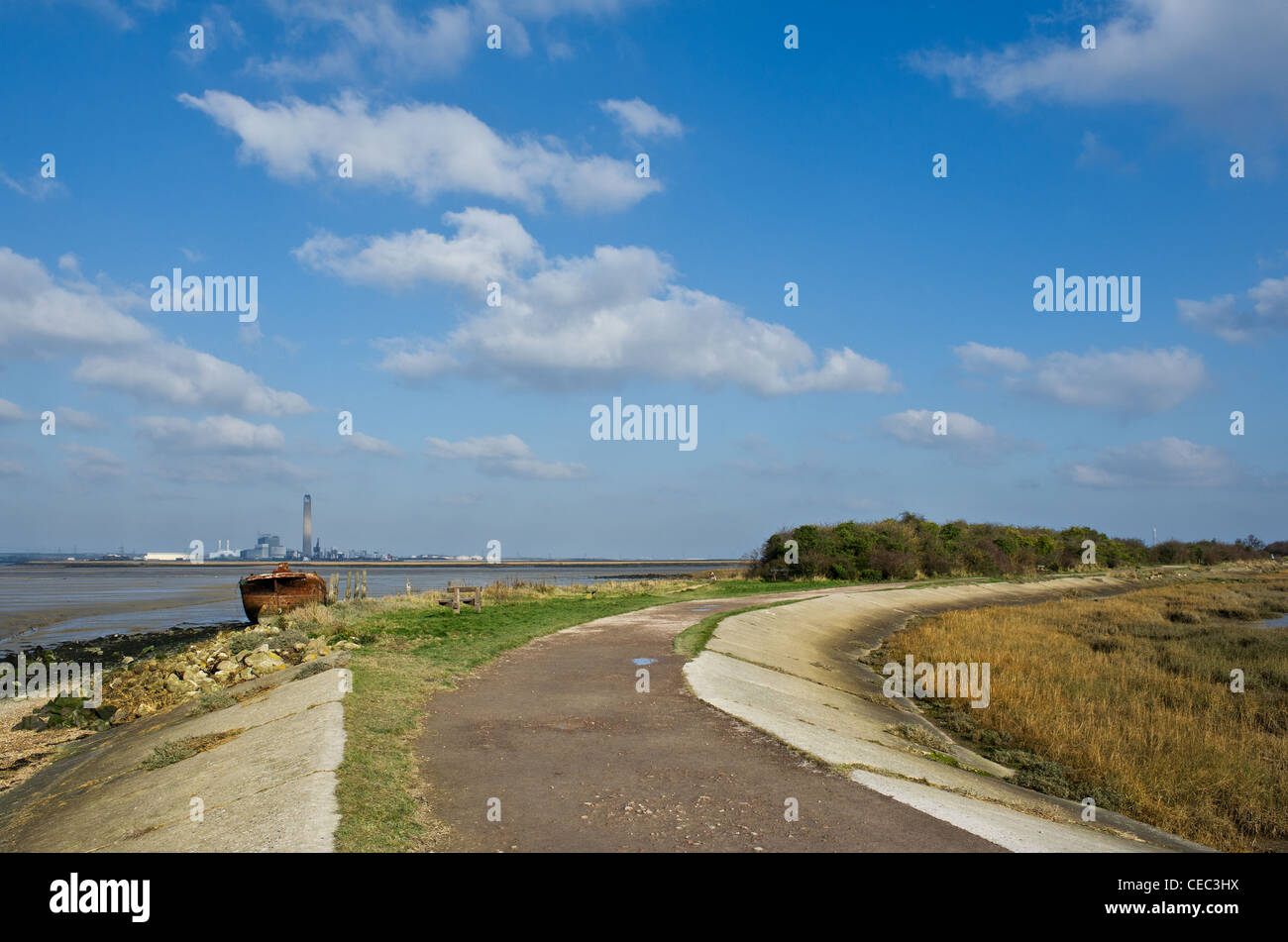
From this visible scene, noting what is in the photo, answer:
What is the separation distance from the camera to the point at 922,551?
66000mm

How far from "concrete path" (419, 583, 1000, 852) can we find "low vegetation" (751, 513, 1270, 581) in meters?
45.5

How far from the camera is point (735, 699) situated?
14.5 m

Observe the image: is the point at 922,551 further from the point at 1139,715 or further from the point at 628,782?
the point at 628,782

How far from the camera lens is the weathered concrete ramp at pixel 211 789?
25.1ft

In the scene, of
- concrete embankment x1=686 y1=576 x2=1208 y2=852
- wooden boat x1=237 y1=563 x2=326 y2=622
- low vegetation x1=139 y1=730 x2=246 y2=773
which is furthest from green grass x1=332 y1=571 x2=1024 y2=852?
wooden boat x1=237 y1=563 x2=326 y2=622

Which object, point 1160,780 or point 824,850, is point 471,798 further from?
point 1160,780

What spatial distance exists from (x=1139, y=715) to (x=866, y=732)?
304 inches

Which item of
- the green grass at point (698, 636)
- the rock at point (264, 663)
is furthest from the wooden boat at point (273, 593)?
the green grass at point (698, 636)

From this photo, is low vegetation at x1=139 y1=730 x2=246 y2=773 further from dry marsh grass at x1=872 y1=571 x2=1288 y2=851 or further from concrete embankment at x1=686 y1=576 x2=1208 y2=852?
dry marsh grass at x1=872 y1=571 x2=1288 y2=851

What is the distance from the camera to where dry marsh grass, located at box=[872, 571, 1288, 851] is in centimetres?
1259
